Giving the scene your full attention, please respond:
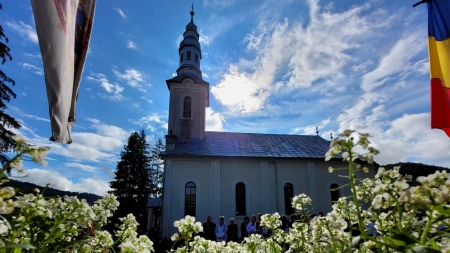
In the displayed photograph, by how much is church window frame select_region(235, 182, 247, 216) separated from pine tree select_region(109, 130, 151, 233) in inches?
582

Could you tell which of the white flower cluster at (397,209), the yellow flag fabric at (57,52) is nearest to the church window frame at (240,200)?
the white flower cluster at (397,209)

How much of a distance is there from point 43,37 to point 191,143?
58.4 feet

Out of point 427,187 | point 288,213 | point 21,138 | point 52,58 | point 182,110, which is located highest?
point 182,110

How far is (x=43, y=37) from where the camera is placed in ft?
4.84

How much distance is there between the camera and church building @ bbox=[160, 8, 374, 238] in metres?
16.7

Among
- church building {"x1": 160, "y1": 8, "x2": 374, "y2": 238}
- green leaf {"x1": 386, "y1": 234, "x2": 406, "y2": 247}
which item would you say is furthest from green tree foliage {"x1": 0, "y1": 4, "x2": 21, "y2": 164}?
green leaf {"x1": 386, "y1": 234, "x2": 406, "y2": 247}

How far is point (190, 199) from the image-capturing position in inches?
656

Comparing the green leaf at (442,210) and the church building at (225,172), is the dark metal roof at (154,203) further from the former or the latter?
the green leaf at (442,210)

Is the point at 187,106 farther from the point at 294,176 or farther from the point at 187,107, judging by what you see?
the point at 294,176

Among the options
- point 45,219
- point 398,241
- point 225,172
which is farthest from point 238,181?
point 398,241

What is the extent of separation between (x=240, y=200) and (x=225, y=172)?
6.79 ft

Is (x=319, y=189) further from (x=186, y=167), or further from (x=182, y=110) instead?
(x=182, y=110)

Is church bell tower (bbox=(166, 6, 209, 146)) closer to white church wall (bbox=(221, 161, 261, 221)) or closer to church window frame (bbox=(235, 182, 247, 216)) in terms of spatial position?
white church wall (bbox=(221, 161, 261, 221))

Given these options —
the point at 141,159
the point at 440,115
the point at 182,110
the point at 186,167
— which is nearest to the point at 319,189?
the point at 186,167
